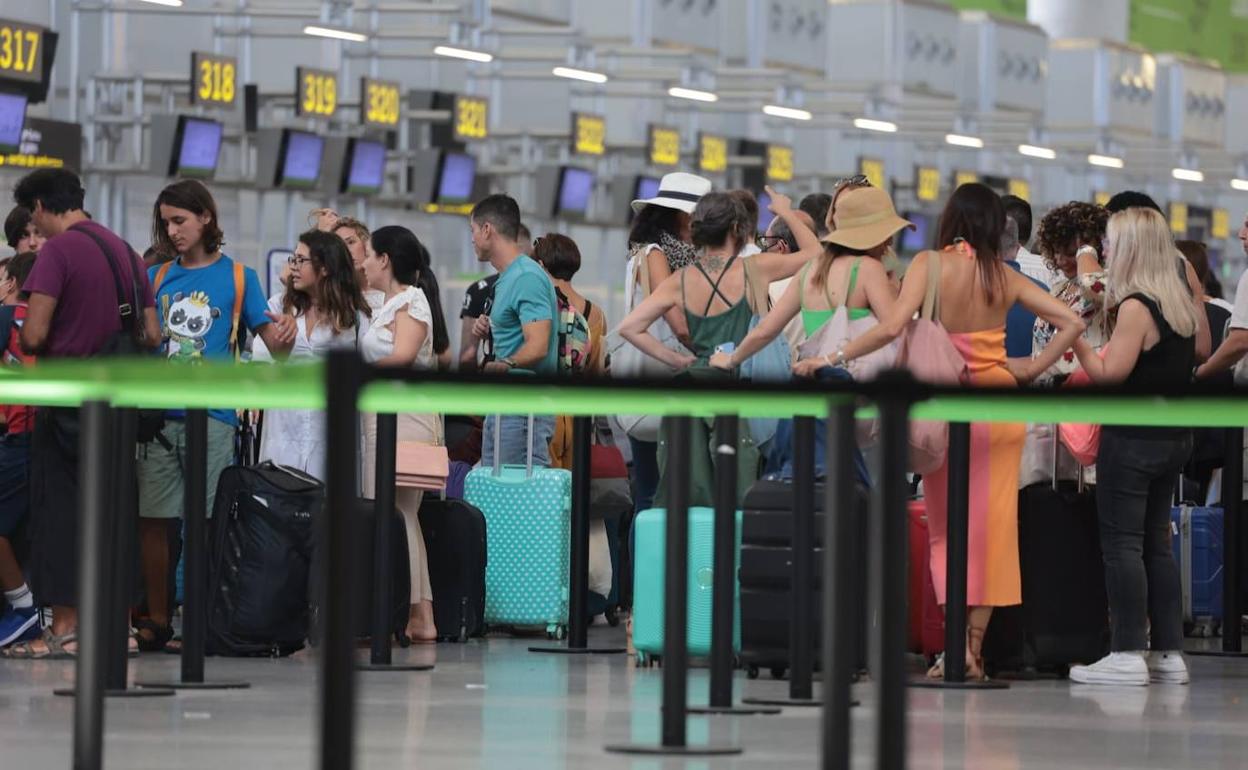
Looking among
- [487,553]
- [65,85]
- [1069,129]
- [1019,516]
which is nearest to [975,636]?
[1019,516]

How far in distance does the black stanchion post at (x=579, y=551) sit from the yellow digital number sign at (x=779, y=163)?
72.2ft

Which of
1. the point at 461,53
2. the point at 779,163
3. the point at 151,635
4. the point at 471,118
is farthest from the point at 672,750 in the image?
the point at 779,163

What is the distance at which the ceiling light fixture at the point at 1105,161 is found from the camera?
119ft

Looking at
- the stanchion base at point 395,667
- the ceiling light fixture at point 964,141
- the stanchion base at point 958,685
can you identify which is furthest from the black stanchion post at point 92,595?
the ceiling light fixture at point 964,141

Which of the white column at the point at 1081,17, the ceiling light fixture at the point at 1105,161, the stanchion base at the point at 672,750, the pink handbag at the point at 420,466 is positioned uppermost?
the white column at the point at 1081,17

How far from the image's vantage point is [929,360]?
705 cm

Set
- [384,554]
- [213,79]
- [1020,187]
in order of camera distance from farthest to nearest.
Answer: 1. [1020,187]
2. [213,79]
3. [384,554]

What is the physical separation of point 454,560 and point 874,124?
75.3ft

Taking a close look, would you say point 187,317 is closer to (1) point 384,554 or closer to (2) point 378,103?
(1) point 384,554

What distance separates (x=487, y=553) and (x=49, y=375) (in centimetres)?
448

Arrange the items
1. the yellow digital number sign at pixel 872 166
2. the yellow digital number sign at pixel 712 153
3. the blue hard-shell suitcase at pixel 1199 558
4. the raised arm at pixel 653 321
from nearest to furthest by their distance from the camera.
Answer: the raised arm at pixel 653 321
the blue hard-shell suitcase at pixel 1199 558
the yellow digital number sign at pixel 712 153
the yellow digital number sign at pixel 872 166

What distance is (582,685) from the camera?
7176 millimetres

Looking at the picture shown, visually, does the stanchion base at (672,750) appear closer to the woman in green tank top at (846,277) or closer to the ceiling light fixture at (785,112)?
the woman in green tank top at (846,277)

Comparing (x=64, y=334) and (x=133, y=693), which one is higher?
(x=64, y=334)
